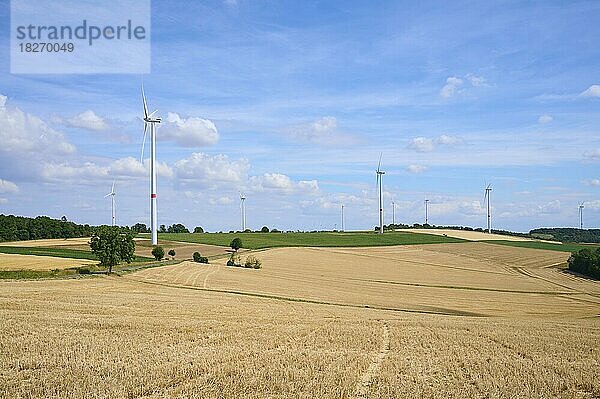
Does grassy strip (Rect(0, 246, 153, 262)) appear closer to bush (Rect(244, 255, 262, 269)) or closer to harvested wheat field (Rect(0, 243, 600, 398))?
bush (Rect(244, 255, 262, 269))

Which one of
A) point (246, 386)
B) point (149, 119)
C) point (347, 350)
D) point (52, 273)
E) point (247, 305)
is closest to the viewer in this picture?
point (246, 386)

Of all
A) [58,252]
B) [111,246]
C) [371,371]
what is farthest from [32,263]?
[371,371]

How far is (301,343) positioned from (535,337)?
11783 mm

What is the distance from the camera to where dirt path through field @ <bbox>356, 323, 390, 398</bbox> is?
18.0 m

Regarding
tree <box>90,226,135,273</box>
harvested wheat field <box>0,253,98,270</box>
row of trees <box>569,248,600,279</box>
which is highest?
tree <box>90,226,135,273</box>

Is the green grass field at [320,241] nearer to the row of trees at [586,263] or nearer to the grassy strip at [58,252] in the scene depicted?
the grassy strip at [58,252]

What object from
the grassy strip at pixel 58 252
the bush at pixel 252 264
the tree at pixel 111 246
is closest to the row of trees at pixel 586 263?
the bush at pixel 252 264

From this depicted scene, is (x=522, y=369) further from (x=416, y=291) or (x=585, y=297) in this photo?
(x=585, y=297)

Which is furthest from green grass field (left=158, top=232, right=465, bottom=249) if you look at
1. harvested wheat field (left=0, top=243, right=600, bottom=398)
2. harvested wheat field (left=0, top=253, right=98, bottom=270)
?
harvested wheat field (left=0, top=243, right=600, bottom=398)

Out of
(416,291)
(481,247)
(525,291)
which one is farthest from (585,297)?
(481,247)

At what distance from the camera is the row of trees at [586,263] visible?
88250 millimetres

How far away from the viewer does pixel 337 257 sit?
103625 millimetres

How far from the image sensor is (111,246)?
222 feet

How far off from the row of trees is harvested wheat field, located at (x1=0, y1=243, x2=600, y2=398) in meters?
30.0
